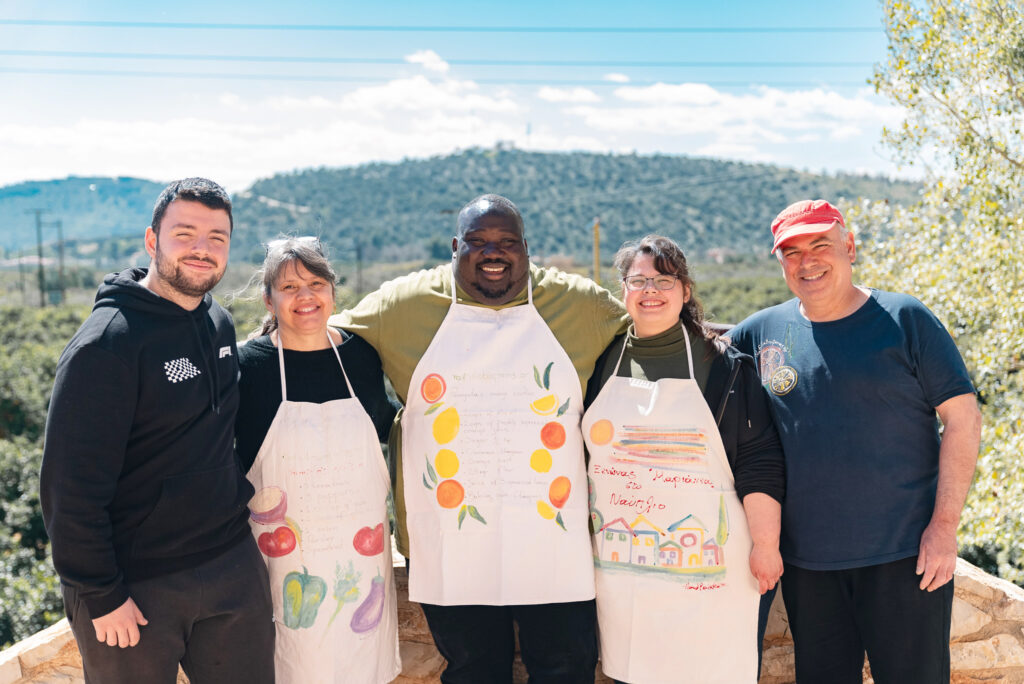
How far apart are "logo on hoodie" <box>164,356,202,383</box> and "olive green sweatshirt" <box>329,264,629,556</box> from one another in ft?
2.15

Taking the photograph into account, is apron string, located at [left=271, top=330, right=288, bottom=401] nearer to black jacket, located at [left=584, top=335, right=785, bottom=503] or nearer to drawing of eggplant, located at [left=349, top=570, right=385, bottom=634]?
drawing of eggplant, located at [left=349, top=570, right=385, bottom=634]

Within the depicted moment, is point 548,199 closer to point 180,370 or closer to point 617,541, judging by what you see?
point 617,541

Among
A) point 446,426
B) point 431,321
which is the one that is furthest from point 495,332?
point 446,426

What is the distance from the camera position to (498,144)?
325ft

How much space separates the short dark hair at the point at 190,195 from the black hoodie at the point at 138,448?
0.68 feet

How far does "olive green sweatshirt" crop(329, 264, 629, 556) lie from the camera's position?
2857 mm

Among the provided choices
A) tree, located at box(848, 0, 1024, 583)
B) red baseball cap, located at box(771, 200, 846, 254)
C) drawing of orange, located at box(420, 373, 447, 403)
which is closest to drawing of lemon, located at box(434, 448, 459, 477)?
drawing of orange, located at box(420, 373, 447, 403)

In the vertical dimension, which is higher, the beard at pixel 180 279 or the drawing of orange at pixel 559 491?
the beard at pixel 180 279

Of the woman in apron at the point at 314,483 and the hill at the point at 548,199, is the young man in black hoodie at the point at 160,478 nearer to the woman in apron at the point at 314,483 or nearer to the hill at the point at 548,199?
the woman in apron at the point at 314,483

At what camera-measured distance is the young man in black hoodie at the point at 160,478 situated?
82.9 inches

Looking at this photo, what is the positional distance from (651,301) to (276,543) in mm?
1509

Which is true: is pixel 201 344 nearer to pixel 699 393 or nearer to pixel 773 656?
pixel 699 393

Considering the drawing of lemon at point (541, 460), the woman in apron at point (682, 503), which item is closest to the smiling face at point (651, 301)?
the woman in apron at point (682, 503)

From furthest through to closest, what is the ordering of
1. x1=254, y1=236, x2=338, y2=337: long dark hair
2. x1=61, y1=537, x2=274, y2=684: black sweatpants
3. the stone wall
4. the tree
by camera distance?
the tree → the stone wall → x1=254, y1=236, x2=338, y2=337: long dark hair → x1=61, y1=537, x2=274, y2=684: black sweatpants
